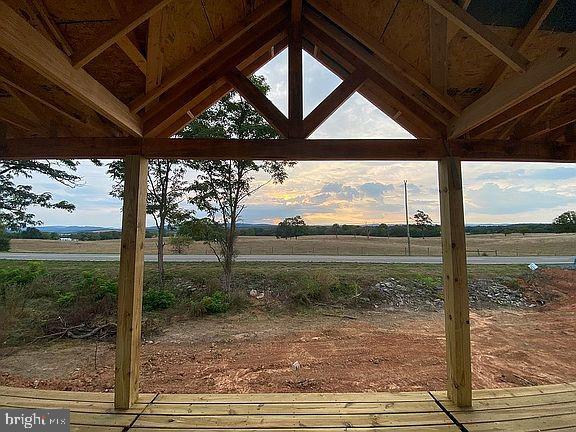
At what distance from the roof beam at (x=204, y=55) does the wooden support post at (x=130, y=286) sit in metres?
0.49

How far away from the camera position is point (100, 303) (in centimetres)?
622

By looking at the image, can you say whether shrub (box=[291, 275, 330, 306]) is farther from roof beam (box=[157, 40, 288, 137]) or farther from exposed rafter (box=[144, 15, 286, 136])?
exposed rafter (box=[144, 15, 286, 136])

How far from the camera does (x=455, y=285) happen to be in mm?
2248

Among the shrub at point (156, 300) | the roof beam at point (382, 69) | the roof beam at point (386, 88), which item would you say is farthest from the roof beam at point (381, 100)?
the shrub at point (156, 300)

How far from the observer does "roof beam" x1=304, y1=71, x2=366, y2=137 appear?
2.27 meters

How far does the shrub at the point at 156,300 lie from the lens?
22.1ft

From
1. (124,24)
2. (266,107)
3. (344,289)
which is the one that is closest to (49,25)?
(124,24)

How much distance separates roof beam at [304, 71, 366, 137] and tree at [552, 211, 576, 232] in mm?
16906

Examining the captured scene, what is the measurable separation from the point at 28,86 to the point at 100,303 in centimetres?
552

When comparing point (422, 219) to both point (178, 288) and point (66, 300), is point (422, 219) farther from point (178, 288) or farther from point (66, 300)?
point (66, 300)

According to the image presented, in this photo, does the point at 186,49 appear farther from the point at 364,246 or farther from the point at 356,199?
the point at 364,246

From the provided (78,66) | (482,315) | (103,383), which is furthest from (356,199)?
(78,66)

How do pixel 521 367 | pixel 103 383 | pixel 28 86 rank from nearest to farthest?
pixel 28 86
pixel 103 383
pixel 521 367

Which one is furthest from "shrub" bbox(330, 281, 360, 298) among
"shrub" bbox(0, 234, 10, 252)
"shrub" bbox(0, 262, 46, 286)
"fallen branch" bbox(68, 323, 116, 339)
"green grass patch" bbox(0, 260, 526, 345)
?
"shrub" bbox(0, 234, 10, 252)
